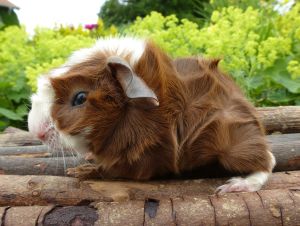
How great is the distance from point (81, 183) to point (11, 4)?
11.6 feet

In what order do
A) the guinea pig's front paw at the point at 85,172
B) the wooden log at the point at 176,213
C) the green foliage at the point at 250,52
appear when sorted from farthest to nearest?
the green foliage at the point at 250,52 < the guinea pig's front paw at the point at 85,172 < the wooden log at the point at 176,213

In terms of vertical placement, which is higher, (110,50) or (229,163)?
(110,50)

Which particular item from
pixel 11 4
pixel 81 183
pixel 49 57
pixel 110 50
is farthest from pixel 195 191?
pixel 11 4

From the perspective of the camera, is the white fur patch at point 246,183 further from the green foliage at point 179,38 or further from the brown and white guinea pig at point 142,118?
the green foliage at point 179,38

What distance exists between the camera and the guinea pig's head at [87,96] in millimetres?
1003

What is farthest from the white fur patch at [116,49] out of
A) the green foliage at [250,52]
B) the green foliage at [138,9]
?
the green foliage at [138,9]

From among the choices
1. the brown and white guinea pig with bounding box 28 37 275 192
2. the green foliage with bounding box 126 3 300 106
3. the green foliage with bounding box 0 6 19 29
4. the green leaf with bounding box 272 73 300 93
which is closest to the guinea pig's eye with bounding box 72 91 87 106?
the brown and white guinea pig with bounding box 28 37 275 192

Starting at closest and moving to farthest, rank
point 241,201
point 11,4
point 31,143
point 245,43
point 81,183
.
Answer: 1. point 241,201
2. point 81,183
3. point 31,143
4. point 245,43
5. point 11,4

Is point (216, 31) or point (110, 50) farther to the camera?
point (216, 31)

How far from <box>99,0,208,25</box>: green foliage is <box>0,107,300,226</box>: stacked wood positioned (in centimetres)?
636

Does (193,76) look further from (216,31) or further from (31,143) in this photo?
(216,31)

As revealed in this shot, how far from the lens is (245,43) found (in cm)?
217

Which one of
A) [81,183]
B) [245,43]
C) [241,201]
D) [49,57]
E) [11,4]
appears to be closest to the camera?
[241,201]

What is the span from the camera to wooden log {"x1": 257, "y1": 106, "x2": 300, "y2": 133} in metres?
1.66
